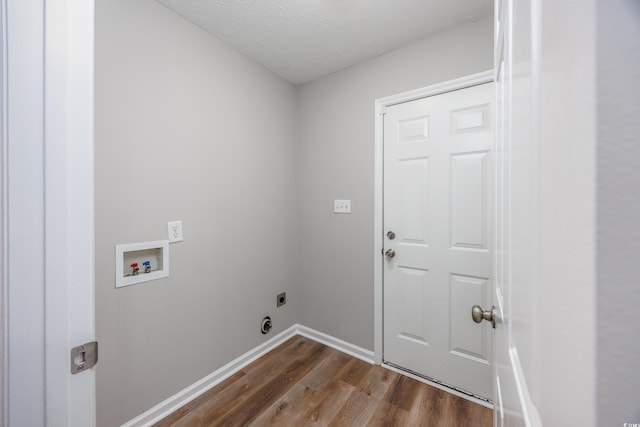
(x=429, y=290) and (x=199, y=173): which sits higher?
(x=199, y=173)

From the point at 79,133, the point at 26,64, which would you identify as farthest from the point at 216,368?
the point at 26,64

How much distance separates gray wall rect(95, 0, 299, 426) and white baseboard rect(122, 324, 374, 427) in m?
0.05

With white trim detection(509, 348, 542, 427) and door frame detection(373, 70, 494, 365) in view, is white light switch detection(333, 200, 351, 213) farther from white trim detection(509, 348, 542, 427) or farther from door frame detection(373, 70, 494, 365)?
white trim detection(509, 348, 542, 427)

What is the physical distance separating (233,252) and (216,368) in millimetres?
814

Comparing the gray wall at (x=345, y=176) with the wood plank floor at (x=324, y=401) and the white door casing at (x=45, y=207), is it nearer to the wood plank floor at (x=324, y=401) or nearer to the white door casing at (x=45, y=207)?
the wood plank floor at (x=324, y=401)

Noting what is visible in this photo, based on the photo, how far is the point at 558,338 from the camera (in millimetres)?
226

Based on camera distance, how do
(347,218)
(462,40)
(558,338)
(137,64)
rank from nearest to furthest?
1. (558,338)
2. (137,64)
3. (462,40)
4. (347,218)

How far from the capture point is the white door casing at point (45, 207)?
484 millimetres

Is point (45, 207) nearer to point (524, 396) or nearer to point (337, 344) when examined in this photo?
point (524, 396)

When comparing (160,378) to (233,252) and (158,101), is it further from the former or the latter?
(158,101)

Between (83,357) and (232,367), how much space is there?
5.00 ft

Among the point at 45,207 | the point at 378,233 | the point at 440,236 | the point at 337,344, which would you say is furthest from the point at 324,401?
the point at 45,207

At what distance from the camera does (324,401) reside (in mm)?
1568

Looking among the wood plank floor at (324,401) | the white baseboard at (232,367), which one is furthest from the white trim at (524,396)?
the white baseboard at (232,367)
